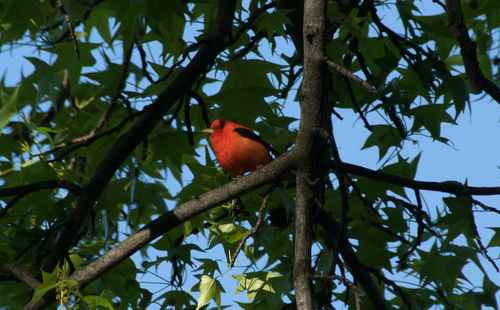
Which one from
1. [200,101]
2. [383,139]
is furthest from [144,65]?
[383,139]

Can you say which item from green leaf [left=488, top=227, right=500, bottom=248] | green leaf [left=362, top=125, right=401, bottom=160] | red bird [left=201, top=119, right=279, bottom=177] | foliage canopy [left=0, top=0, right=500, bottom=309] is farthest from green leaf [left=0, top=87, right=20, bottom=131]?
green leaf [left=488, top=227, right=500, bottom=248]

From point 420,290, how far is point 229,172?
1.44 metres

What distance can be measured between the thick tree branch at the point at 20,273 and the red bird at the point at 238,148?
1.42 metres

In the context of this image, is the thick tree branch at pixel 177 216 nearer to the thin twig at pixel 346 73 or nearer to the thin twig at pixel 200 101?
the thin twig at pixel 346 73

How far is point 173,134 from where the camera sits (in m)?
3.09

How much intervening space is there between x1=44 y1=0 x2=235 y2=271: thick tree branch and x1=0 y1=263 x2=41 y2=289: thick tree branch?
0.37ft

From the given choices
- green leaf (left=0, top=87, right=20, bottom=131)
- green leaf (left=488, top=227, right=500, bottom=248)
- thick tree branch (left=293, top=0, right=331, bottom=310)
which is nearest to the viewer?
green leaf (left=0, top=87, right=20, bottom=131)

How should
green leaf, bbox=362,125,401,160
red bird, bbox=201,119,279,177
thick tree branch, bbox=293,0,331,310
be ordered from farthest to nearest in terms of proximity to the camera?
red bird, bbox=201,119,279,177
green leaf, bbox=362,125,401,160
thick tree branch, bbox=293,0,331,310

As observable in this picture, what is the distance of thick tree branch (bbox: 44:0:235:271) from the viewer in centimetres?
275

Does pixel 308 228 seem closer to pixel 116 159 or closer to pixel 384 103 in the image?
pixel 384 103

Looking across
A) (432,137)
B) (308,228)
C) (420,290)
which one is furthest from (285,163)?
(420,290)

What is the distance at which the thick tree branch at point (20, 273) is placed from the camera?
2.71 meters

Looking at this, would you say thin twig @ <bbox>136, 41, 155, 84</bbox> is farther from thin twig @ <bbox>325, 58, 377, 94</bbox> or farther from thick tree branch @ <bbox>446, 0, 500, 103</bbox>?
thick tree branch @ <bbox>446, 0, 500, 103</bbox>

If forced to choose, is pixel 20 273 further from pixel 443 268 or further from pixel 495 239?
pixel 495 239
